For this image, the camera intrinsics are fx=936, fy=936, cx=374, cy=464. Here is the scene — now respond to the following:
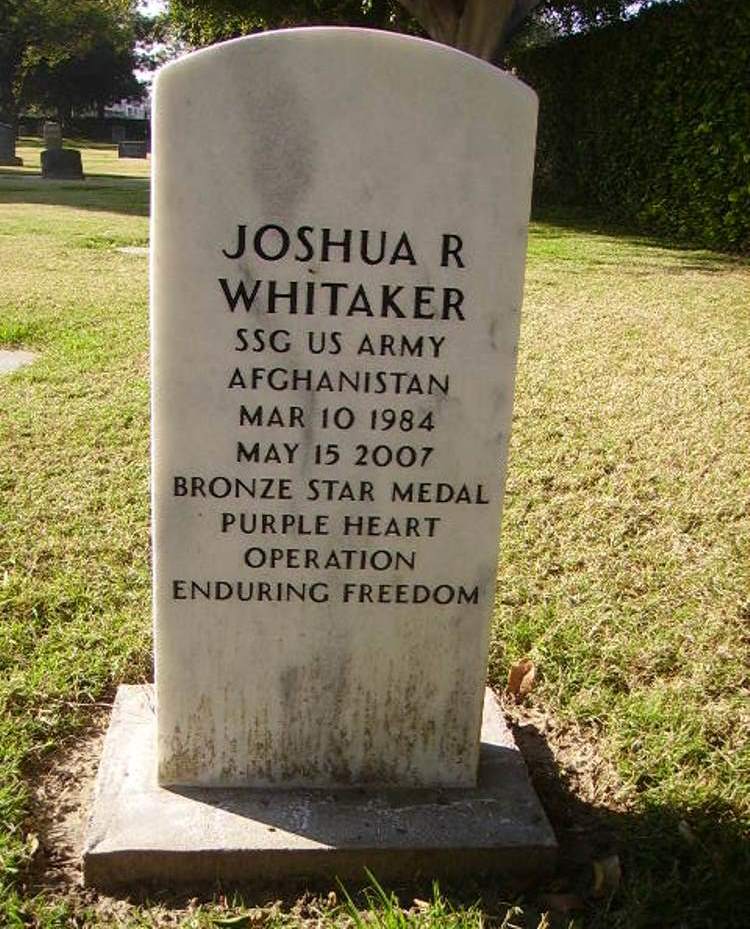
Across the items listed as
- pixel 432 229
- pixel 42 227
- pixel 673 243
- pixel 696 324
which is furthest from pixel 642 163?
pixel 432 229

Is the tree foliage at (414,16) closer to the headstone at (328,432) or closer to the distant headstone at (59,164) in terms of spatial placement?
the distant headstone at (59,164)

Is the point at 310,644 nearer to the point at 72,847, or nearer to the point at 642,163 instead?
the point at 72,847

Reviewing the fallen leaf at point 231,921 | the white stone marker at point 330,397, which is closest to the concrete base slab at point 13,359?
the white stone marker at point 330,397

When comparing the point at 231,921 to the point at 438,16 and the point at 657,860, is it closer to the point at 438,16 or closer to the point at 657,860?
the point at 657,860

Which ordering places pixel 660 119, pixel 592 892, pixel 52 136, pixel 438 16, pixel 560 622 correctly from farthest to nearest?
pixel 52 136 → pixel 438 16 → pixel 660 119 → pixel 560 622 → pixel 592 892

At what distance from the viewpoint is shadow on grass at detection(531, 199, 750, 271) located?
10.7 meters

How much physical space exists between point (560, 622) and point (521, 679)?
35 centimetres

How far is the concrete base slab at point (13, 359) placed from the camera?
5.67m

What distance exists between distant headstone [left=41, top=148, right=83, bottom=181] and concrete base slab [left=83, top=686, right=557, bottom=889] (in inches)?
955

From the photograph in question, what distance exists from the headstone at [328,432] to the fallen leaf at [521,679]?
1.51 feet

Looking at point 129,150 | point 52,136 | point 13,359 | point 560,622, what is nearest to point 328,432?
point 560,622

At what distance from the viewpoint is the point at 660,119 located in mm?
13086

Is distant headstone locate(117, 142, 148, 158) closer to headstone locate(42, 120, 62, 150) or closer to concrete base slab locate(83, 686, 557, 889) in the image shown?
headstone locate(42, 120, 62, 150)

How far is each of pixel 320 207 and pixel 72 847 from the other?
151cm
